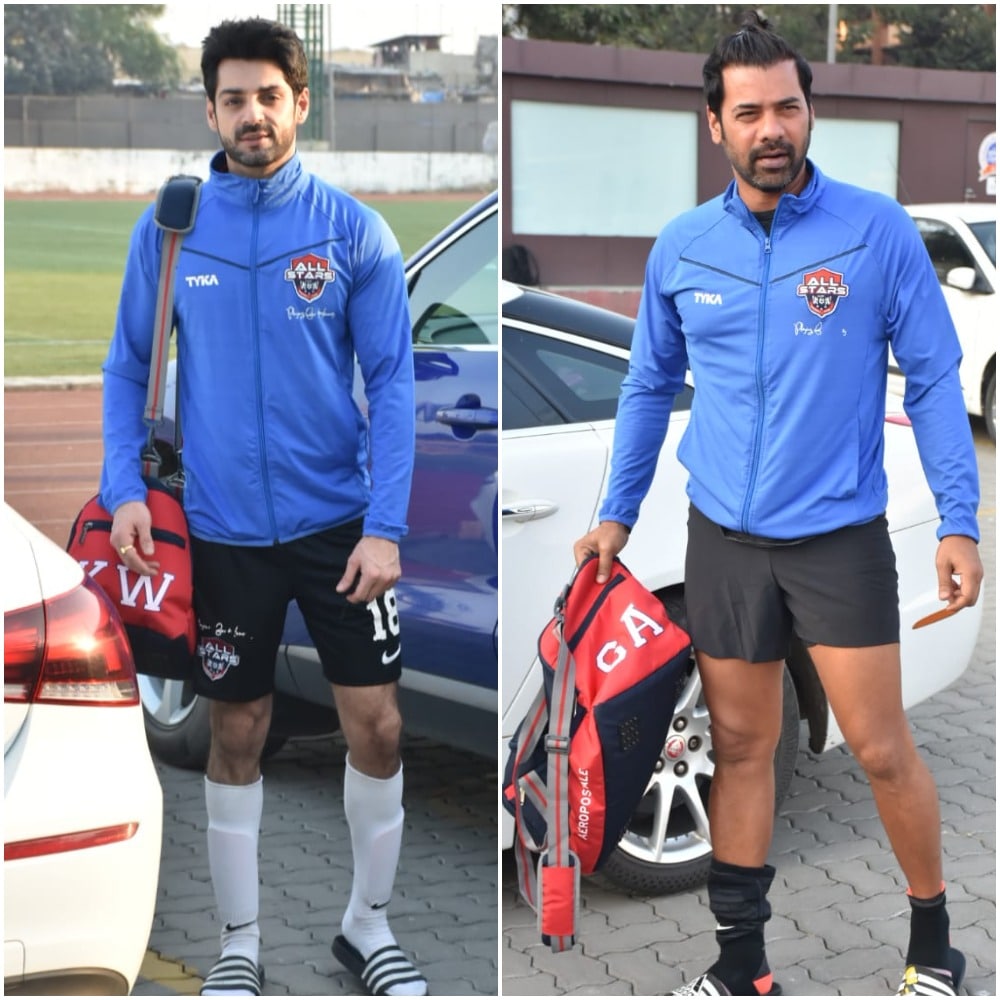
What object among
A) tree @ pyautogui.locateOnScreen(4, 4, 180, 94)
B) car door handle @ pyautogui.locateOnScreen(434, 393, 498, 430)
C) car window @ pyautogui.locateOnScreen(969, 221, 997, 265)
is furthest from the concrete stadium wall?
car window @ pyautogui.locateOnScreen(969, 221, 997, 265)

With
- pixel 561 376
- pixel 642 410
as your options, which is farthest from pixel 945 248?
pixel 642 410

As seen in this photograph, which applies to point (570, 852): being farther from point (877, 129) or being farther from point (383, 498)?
point (877, 129)

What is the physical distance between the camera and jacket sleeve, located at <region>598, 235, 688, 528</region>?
3037 mm

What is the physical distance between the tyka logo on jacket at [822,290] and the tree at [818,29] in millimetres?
23158

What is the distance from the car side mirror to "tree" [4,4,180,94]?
586 cm

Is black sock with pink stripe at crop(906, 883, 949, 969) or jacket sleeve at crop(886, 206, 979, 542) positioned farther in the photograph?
black sock with pink stripe at crop(906, 883, 949, 969)

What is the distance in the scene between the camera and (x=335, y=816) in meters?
4.37

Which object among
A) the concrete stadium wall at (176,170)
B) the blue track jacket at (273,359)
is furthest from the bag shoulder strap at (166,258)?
the concrete stadium wall at (176,170)

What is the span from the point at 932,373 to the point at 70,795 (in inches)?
68.3

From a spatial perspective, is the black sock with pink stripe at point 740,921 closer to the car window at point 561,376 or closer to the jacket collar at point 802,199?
the car window at point 561,376

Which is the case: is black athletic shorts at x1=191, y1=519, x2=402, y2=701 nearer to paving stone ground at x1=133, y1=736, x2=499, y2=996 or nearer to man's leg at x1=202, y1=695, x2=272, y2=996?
man's leg at x1=202, y1=695, x2=272, y2=996

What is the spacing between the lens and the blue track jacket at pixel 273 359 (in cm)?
298

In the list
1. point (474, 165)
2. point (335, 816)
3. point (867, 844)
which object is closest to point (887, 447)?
point (867, 844)

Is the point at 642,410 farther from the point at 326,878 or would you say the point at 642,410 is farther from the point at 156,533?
the point at 326,878
